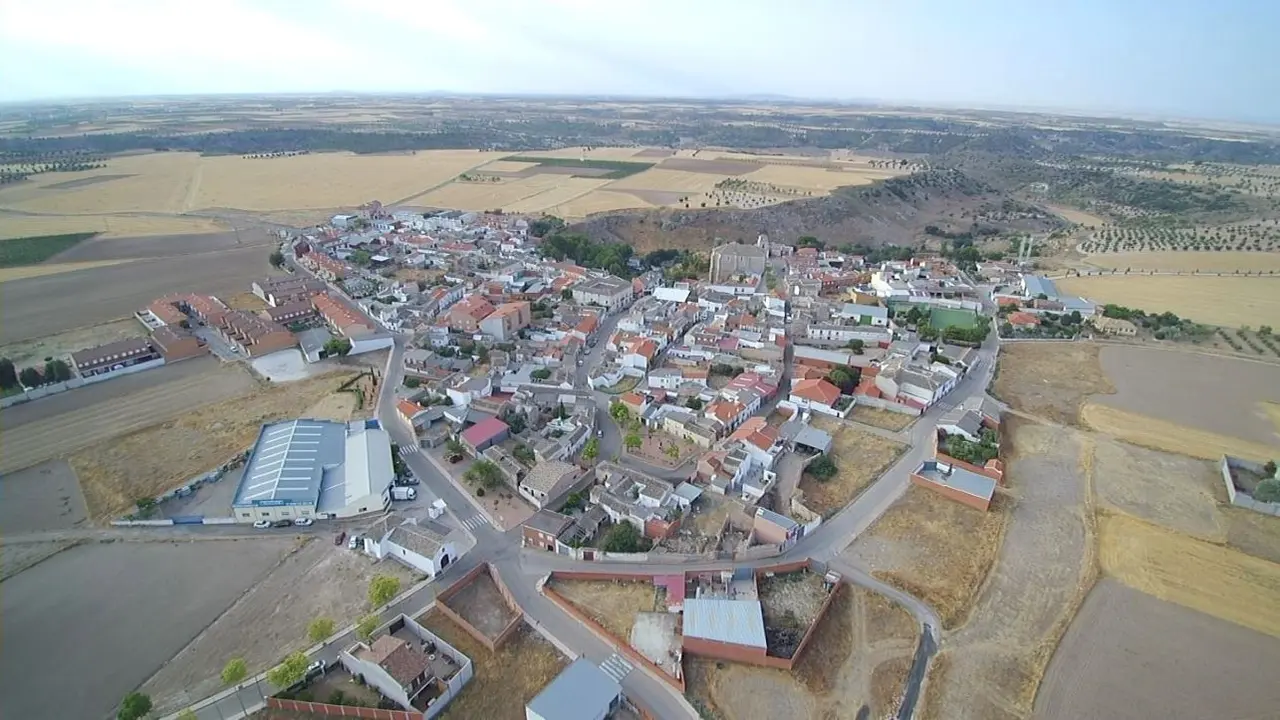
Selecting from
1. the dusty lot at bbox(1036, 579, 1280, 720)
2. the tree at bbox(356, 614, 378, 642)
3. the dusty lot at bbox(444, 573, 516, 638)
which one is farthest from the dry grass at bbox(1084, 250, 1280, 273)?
the tree at bbox(356, 614, 378, 642)

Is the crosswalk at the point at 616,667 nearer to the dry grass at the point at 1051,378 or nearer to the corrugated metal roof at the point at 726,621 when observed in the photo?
the corrugated metal roof at the point at 726,621

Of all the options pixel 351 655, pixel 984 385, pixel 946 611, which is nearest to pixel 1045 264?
pixel 984 385

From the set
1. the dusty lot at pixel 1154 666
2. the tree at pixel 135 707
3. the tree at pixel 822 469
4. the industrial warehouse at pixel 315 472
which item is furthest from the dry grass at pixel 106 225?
the dusty lot at pixel 1154 666

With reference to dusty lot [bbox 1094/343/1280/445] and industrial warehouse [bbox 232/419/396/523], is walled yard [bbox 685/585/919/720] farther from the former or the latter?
dusty lot [bbox 1094/343/1280/445]

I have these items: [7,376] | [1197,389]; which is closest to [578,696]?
[7,376]

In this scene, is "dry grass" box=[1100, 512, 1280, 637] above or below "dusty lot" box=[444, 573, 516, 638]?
above
